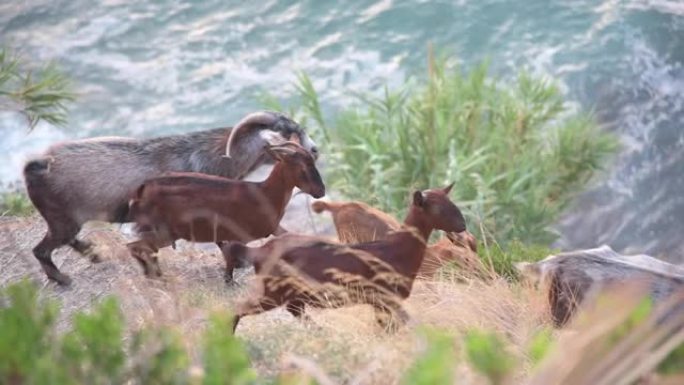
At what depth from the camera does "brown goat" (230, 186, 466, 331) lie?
16.5 feet

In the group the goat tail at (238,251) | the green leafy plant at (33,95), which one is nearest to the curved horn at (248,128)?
the goat tail at (238,251)

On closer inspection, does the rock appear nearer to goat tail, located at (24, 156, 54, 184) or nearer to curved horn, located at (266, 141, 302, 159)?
curved horn, located at (266, 141, 302, 159)

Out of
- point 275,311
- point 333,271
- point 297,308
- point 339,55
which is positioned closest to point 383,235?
point 275,311

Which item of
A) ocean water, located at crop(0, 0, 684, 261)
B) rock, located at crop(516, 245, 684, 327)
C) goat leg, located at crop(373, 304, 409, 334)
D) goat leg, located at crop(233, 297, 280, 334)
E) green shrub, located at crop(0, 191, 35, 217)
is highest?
goat leg, located at crop(233, 297, 280, 334)

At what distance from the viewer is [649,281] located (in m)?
5.93

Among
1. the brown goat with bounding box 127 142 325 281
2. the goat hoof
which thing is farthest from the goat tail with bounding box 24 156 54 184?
the brown goat with bounding box 127 142 325 281

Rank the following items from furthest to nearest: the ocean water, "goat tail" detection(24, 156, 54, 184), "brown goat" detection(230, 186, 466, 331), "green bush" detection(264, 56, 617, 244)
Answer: the ocean water
"green bush" detection(264, 56, 617, 244)
"goat tail" detection(24, 156, 54, 184)
"brown goat" detection(230, 186, 466, 331)

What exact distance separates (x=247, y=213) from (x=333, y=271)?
3.21 ft

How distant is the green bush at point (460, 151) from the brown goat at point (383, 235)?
2.32 m

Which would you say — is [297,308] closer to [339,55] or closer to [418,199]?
[418,199]

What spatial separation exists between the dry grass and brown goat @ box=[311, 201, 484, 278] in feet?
0.36

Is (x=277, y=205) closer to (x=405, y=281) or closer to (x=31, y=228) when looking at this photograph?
(x=405, y=281)

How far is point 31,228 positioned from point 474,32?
11356 mm

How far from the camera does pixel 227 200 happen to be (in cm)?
588
